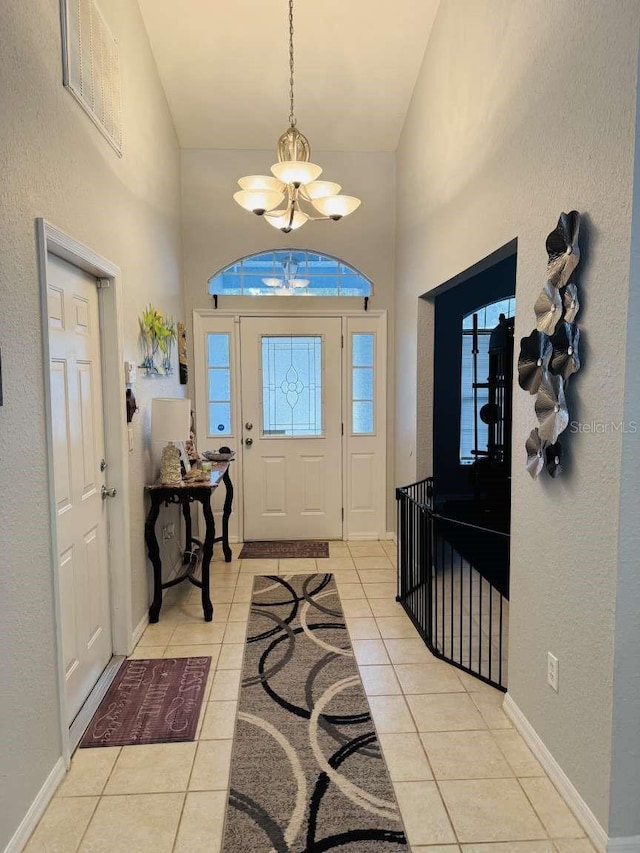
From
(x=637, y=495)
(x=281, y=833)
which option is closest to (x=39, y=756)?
(x=281, y=833)

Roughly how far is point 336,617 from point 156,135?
11.6 ft

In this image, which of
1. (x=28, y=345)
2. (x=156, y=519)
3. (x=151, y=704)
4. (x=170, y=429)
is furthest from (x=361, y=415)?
(x=28, y=345)

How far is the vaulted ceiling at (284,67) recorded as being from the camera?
3.39 metres

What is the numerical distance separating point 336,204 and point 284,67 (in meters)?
1.76

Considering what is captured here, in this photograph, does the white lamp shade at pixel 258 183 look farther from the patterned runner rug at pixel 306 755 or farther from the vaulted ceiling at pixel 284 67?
the patterned runner rug at pixel 306 755

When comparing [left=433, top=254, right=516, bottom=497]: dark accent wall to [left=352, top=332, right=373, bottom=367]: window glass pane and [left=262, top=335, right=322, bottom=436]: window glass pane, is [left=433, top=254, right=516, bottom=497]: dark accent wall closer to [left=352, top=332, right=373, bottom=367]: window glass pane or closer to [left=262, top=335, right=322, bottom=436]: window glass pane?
[left=352, top=332, right=373, bottom=367]: window glass pane

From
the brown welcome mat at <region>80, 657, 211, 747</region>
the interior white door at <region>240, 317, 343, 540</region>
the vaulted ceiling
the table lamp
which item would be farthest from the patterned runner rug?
the vaulted ceiling

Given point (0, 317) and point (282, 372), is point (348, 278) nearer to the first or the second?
point (282, 372)

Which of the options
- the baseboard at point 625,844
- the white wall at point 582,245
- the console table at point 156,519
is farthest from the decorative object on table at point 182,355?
the baseboard at point 625,844

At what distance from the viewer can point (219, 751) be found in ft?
6.98

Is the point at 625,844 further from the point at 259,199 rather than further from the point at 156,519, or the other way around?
the point at 259,199

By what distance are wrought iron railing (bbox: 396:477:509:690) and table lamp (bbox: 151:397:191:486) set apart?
146 cm

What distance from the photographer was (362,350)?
16.0ft

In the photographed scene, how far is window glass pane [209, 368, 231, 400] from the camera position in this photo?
15.7 feet
